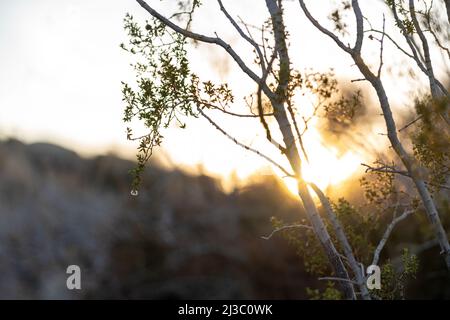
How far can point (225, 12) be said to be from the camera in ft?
27.6

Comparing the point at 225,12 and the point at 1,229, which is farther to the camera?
the point at 1,229

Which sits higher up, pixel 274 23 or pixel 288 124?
pixel 274 23

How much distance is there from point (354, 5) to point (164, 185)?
17657mm

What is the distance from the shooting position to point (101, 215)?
Result: 2362 cm

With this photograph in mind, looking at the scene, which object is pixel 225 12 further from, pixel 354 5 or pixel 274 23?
pixel 354 5

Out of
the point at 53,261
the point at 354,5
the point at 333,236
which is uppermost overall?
the point at 53,261
